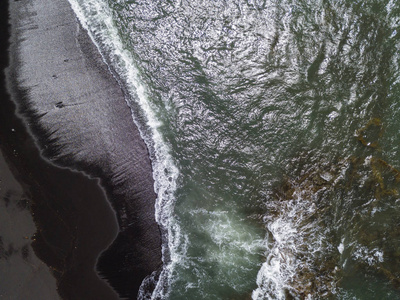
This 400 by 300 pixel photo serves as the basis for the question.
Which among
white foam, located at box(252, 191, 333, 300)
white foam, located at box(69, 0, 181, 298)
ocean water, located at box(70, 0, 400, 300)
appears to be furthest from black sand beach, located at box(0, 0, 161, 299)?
white foam, located at box(252, 191, 333, 300)

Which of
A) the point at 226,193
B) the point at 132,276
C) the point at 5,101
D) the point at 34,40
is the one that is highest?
the point at 34,40

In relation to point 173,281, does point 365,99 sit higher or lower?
higher

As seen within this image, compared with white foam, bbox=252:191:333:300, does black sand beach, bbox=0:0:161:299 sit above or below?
above

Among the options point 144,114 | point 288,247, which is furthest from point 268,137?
point 144,114

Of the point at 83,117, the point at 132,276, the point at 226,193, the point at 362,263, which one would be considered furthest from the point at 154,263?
the point at 362,263

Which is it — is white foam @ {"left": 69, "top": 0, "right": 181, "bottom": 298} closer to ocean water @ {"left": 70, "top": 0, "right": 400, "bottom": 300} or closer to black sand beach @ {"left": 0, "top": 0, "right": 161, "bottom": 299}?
ocean water @ {"left": 70, "top": 0, "right": 400, "bottom": 300}

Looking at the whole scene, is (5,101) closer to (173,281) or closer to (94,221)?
(94,221)

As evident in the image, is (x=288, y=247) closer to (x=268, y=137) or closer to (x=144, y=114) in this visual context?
(x=268, y=137)
